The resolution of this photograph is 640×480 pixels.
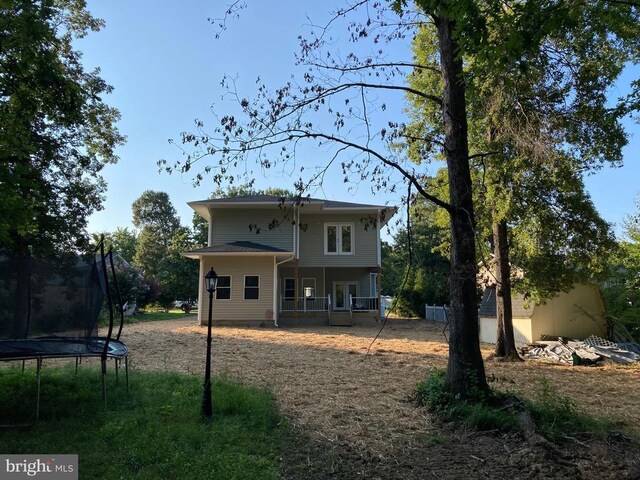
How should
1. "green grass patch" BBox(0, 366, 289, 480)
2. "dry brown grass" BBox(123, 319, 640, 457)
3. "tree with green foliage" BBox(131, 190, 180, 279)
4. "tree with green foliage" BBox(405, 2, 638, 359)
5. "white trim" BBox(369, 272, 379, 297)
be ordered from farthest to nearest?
1. "tree with green foliage" BBox(131, 190, 180, 279)
2. "white trim" BBox(369, 272, 379, 297)
3. "tree with green foliage" BBox(405, 2, 638, 359)
4. "dry brown grass" BBox(123, 319, 640, 457)
5. "green grass patch" BBox(0, 366, 289, 480)

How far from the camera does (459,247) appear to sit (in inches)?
270

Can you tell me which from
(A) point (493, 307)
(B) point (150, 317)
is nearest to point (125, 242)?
(B) point (150, 317)

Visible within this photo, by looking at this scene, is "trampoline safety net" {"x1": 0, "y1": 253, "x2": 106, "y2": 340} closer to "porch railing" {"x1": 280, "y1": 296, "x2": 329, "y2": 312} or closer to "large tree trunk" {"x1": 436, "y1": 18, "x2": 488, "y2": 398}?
"large tree trunk" {"x1": 436, "y1": 18, "x2": 488, "y2": 398}

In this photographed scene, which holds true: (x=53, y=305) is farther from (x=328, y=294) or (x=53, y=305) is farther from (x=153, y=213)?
(x=153, y=213)

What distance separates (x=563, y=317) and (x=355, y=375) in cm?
1043

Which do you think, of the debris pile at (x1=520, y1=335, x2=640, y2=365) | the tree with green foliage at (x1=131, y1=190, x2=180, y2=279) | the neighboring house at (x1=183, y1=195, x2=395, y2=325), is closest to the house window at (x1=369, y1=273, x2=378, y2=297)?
the neighboring house at (x1=183, y1=195, x2=395, y2=325)

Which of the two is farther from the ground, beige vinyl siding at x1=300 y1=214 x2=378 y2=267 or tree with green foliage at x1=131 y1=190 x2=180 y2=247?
tree with green foliage at x1=131 y1=190 x2=180 y2=247

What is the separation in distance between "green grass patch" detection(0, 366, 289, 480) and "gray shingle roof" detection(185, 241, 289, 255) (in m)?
12.8

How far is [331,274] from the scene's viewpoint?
25.5m

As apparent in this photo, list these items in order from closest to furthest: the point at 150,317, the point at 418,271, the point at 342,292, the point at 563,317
Result: 1. the point at 563,317
2. the point at 342,292
3. the point at 150,317
4. the point at 418,271

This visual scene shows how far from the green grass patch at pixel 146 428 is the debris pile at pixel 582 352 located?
→ 29.8 feet

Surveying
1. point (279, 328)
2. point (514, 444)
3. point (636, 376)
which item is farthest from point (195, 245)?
point (514, 444)

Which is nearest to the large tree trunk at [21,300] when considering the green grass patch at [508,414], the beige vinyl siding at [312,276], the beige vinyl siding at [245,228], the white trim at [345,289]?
the green grass patch at [508,414]

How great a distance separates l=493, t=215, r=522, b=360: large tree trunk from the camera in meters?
11.8
